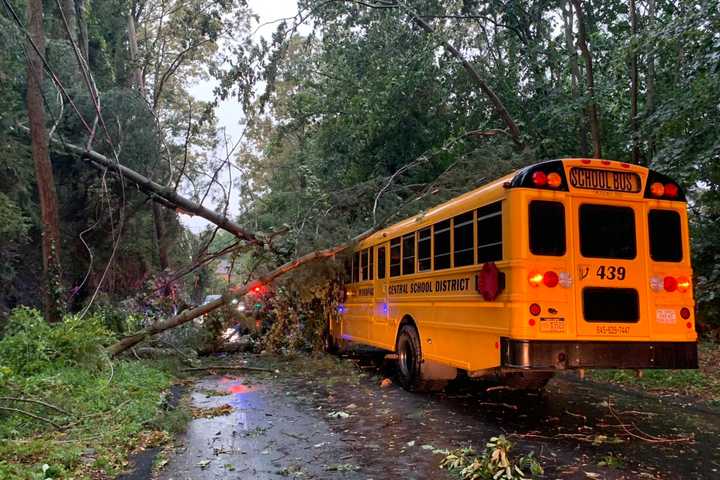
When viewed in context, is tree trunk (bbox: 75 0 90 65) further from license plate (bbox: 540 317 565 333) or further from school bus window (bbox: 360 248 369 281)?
license plate (bbox: 540 317 565 333)

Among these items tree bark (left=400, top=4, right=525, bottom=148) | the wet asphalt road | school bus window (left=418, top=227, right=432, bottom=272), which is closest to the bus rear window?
the wet asphalt road

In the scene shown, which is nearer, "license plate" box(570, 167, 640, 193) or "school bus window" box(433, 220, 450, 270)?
"license plate" box(570, 167, 640, 193)

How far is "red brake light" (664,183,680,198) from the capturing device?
675 cm

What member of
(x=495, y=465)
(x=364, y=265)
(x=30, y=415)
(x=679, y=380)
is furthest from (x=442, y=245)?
(x=30, y=415)

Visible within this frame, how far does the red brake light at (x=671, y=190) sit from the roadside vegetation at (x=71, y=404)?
6.16 m

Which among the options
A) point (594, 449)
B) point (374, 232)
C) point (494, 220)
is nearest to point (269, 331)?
point (374, 232)

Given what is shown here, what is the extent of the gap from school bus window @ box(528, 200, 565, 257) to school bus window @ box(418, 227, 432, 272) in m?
2.45

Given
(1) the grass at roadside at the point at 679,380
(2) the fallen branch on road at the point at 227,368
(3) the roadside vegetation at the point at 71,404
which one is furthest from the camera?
(2) the fallen branch on road at the point at 227,368

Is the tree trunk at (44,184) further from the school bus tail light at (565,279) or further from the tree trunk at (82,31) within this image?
the school bus tail light at (565,279)

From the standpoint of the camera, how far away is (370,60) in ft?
53.7

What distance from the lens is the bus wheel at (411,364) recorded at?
8.77 m

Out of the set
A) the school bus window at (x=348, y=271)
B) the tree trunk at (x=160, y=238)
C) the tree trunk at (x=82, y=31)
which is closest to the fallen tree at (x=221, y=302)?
the school bus window at (x=348, y=271)

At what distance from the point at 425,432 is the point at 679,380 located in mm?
4965

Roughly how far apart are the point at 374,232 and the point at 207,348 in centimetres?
492
